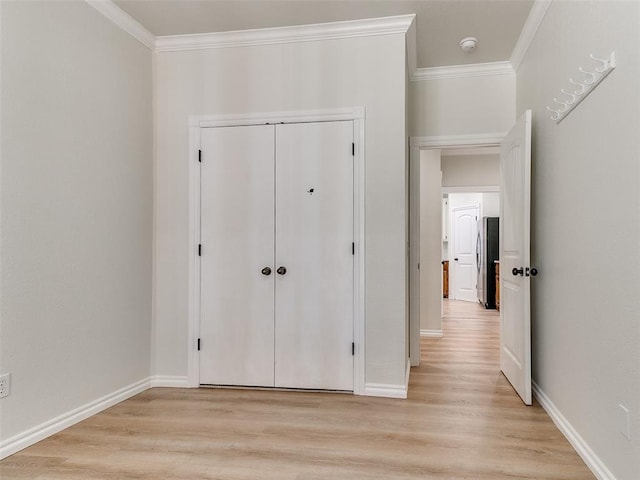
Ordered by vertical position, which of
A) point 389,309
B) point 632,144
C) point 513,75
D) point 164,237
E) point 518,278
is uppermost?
point 513,75

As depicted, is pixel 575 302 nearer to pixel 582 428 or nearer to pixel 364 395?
pixel 582 428

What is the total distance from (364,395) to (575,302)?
149cm

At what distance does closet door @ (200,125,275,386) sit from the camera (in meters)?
3.12

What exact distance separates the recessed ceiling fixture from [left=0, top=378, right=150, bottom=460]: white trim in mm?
3530

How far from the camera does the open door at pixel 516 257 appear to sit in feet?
9.07

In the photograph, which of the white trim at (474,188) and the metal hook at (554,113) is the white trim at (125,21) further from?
the white trim at (474,188)

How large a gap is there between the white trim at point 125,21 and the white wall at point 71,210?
6 centimetres

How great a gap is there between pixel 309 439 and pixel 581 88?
2290mm

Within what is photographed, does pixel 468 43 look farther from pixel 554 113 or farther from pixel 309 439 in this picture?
pixel 309 439

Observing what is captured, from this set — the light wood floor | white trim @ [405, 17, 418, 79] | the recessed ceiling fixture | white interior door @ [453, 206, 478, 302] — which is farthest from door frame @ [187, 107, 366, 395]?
white interior door @ [453, 206, 478, 302]

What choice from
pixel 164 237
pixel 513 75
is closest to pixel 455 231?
pixel 513 75

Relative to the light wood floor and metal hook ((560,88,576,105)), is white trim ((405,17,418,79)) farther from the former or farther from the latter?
the light wood floor

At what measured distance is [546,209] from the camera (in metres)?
2.71

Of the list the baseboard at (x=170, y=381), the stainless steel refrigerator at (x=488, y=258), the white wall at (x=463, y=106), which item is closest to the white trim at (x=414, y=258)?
the white wall at (x=463, y=106)
